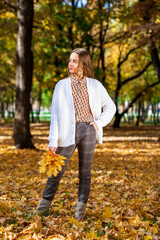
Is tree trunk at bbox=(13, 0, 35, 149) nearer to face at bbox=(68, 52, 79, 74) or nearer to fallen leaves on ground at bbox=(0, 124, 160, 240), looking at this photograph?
fallen leaves on ground at bbox=(0, 124, 160, 240)

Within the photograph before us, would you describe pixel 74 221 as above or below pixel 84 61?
below

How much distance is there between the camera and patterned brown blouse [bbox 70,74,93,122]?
3.13m

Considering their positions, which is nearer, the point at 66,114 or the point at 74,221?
the point at 66,114

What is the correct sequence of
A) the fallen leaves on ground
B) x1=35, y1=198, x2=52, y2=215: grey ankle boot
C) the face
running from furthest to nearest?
1. x1=35, y1=198, x2=52, y2=215: grey ankle boot
2. the face
3. the fallen leaves on ground

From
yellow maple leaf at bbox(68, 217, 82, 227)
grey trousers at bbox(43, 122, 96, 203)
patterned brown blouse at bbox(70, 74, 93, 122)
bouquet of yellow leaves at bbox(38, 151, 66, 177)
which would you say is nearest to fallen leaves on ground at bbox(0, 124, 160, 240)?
yellow maple leaf at bbox(68, 217, 82, 227)

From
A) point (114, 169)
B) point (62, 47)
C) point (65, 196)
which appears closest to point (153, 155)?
point (114, 169)

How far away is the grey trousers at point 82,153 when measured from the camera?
3.12 meters

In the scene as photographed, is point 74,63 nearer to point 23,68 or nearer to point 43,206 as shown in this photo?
point 43,206

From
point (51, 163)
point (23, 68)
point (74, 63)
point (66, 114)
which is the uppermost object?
point (23, 68)

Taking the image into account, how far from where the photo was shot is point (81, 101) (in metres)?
3.14

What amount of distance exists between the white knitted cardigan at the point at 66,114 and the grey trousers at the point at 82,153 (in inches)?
3.1

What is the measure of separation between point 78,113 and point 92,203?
72.5 inches

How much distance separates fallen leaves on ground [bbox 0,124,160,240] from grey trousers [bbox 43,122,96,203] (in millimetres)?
369

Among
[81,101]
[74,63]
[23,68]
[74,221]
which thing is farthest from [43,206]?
[23,68]
